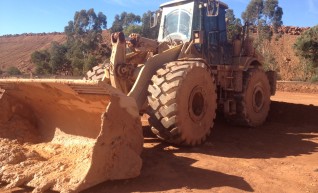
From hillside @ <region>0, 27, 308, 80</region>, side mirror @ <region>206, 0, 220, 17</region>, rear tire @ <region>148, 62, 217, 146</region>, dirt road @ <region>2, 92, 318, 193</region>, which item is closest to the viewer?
dirt road @ <region>2, 92, 318, 193</region>

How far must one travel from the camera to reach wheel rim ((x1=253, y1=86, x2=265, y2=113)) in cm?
874

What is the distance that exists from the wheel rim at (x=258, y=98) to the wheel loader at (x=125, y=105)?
0.16 meters

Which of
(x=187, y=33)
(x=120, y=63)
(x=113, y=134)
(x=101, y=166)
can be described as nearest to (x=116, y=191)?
(x=101, y=166)

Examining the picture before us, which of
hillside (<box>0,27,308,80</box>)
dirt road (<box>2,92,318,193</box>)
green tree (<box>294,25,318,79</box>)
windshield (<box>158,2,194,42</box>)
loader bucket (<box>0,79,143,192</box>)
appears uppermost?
hillside (<box>0,27,308,80</box>)

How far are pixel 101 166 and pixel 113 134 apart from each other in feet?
1.34

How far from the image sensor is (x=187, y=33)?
7.57m

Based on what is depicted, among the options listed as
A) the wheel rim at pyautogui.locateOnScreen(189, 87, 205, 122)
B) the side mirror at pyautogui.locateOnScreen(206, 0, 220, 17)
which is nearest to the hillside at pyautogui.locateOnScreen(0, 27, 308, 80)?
the side mirror at pyautogui.locateOnScreen(206, 0, 220, 17)

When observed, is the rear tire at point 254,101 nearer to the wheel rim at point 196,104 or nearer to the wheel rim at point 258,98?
the wheel rim at point 258,98

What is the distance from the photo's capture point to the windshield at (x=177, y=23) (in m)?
7.63

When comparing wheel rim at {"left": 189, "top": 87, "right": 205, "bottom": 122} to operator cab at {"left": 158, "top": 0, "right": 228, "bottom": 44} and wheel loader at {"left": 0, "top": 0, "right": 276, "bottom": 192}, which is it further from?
operator cab at {"left": 158, "top": 0, "right": 228, "bottom": 44}

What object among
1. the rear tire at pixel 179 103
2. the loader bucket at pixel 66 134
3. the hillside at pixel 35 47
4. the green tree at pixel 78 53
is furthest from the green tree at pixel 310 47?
the loader bucket at pixel 66 134

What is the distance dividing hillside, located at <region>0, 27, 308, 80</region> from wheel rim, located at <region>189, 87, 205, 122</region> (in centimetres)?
3454

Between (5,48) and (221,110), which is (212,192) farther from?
(5,48)

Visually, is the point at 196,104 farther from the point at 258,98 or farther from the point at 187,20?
the point at 258,98
